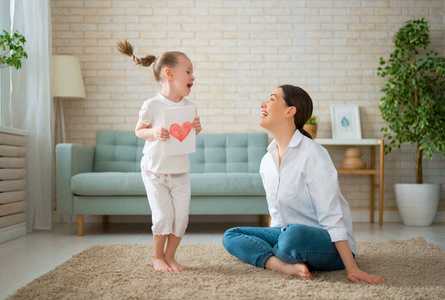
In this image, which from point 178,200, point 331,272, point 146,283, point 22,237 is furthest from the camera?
point 22,237

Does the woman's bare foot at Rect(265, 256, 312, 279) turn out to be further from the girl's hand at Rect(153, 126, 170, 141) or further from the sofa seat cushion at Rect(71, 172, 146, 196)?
the sofa seat cushion at Rect(71, 172, 146, 196)

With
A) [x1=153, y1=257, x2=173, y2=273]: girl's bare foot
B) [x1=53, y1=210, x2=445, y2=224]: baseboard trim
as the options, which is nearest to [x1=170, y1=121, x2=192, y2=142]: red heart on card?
[x1=153, y1=257, x2=173, y2=273]: girl's bare foot

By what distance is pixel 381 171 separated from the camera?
3.56 m

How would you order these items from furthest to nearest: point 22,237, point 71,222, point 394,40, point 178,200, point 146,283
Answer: point 394,40 → point 71,222 → point 22,237 → point 178,200 → point 146,283

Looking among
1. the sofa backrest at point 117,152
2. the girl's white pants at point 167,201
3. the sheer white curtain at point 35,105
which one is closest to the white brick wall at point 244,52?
the sofa backrest at point 117,152

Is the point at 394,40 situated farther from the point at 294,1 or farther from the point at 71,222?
the point at 71,222

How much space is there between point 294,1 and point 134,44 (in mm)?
1563

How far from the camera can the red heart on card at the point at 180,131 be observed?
1.79 m

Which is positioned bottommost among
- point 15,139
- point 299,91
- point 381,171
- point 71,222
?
point 71,222

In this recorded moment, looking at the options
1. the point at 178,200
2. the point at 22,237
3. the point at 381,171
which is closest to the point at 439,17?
the point at 381,171

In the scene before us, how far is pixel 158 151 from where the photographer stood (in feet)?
6.04

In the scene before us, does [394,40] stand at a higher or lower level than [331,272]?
higher

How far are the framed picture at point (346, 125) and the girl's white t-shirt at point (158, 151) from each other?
2.29 meters

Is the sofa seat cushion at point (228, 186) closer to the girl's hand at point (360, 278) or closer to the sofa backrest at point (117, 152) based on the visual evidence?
the sofa backrest at point (117, 152)
